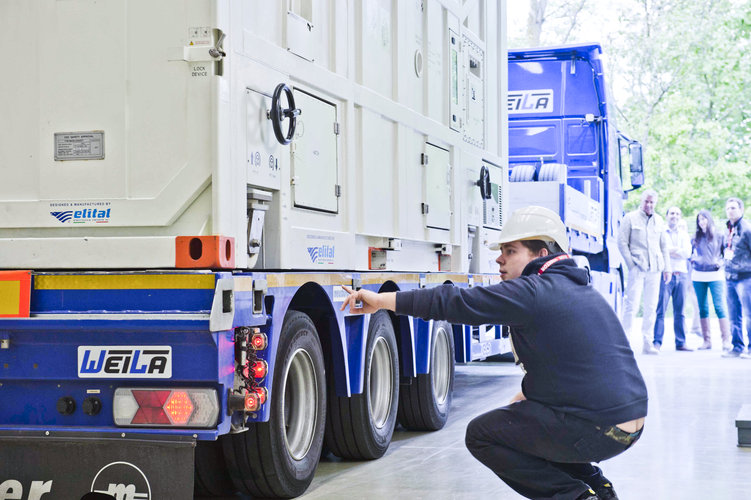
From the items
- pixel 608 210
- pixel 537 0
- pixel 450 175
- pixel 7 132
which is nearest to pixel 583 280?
pixel 7 132

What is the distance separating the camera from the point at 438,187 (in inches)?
351

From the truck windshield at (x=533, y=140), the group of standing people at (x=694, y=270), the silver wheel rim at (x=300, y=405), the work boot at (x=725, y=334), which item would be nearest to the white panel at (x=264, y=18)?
the silver wheel rim at (x=300, y=405)

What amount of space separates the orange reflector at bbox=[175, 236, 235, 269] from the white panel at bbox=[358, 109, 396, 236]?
2.10 m

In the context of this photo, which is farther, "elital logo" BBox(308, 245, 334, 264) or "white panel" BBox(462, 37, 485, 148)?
"white panel" BBox(462, 37, 485, 148)

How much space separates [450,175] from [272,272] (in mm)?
3818

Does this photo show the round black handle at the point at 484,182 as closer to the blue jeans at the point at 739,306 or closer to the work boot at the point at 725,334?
the blue jeans at the point at 739,306

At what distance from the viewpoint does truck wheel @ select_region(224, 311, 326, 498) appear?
5.79m

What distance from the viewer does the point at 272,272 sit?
5.71m

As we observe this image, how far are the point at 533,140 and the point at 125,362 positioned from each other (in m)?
11.5

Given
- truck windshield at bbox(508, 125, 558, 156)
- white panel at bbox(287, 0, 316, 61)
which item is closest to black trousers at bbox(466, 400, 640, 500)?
white panel at bbox(287, 0, 316, 61)

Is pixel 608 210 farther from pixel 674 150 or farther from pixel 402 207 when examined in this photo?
pixel 674 150

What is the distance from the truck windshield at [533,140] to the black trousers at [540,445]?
11.0m

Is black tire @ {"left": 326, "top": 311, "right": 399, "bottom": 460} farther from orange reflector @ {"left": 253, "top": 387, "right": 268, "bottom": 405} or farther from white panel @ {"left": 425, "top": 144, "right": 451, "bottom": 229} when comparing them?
orange reflector @ {"left": 253, "top": 387, "right": 268, "bottom": 405}

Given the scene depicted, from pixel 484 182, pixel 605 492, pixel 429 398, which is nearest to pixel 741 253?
pixel 484 182
